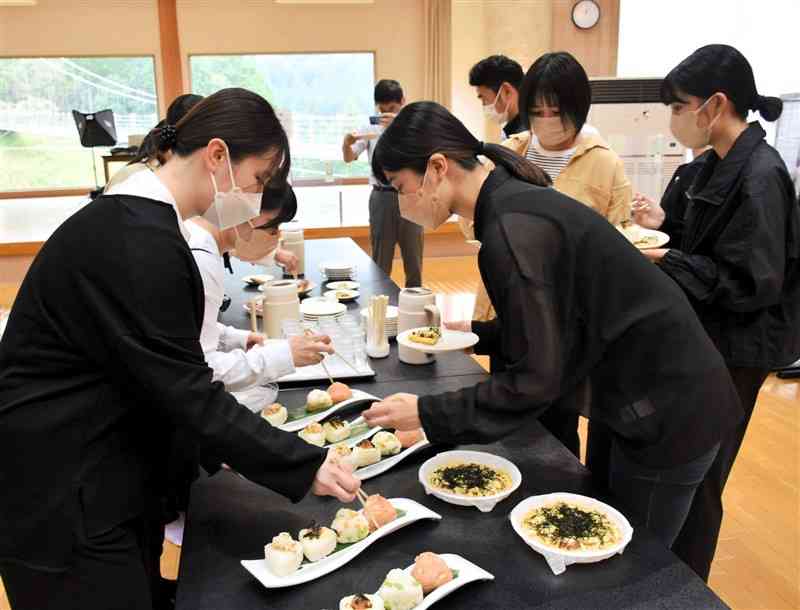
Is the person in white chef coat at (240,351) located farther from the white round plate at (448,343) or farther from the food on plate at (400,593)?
the food on plate at (400,593)

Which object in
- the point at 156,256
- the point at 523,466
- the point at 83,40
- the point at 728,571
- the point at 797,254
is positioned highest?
the point at 83,40

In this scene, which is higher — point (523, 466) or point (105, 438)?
point (105, 438)

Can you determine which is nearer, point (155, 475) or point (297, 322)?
point (155, 475)

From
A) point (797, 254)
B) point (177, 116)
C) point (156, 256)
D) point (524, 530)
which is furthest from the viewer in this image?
point (177, 116)

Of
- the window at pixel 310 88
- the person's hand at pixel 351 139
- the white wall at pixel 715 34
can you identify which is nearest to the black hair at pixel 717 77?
the white wall at pixel 715 34

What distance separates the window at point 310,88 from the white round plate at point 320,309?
5.01 meters

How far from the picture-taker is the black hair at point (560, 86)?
93.7 inches

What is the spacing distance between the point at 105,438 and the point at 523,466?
0.84m

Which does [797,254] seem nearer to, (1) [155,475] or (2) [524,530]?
(2) [524,530]

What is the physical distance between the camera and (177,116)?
2514 mm

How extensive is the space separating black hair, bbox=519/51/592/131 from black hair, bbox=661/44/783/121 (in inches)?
20.2

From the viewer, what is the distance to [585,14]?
262 inches

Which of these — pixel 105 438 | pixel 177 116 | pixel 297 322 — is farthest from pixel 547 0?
pixel 105 438

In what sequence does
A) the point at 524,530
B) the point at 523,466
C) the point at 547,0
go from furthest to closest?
the point at 547,0 → the point at 523,466 → the point at 524,530
